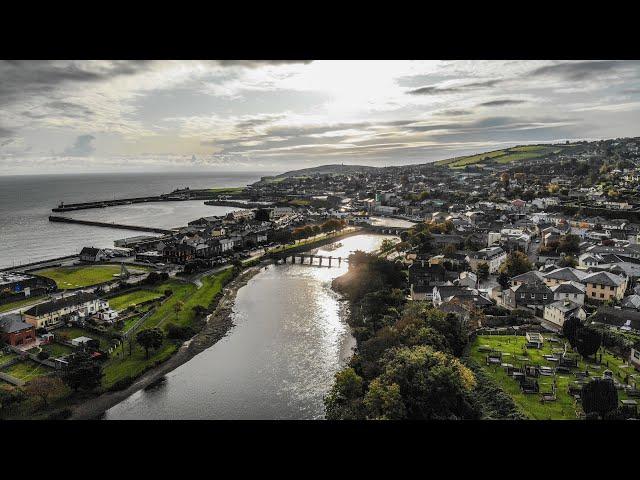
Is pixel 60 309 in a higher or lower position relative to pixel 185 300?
higher

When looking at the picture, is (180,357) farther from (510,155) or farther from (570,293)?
(510,155)

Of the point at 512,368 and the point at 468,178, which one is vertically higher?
the point at 468,178

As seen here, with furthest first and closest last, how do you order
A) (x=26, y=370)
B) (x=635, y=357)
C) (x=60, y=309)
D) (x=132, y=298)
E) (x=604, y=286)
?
A: (x=132, y=298)
(x=604, y=286)
(x=60, y=309)
(x=26, y=370)
(x=635, y=357)

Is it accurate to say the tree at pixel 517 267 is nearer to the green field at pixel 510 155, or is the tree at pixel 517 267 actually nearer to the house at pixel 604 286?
the house at pixel 604 286

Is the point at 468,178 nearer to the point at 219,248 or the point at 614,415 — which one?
the point at 219,248

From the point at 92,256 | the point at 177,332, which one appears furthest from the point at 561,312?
the point at 92,256

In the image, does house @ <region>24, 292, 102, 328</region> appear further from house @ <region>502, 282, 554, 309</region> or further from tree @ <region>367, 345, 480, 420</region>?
house @ <region>502, 282, 554, 309</region>
